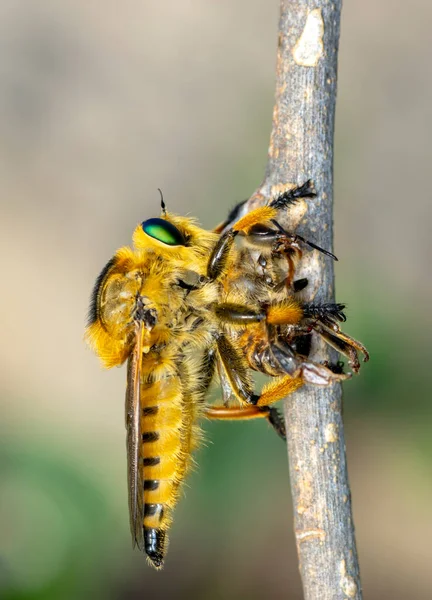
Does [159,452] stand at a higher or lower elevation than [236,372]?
lower

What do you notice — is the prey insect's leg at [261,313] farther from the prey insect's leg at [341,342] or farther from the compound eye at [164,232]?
the compound eye at [164,232]

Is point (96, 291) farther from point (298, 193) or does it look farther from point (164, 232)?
point (298, 193)

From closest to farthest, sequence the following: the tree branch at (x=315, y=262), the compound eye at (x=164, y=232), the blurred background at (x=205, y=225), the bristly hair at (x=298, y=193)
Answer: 1. the tree branch at (x=315, y=262)
2. the bristly hair at (x=298, y=193)
3. the compound eye at (x=164, y=232)
4. the blurred background at (x=205, y=225)

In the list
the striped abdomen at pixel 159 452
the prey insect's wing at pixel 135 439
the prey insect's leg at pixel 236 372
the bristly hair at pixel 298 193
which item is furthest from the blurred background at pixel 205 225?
the bristly hair at pixel 298 193

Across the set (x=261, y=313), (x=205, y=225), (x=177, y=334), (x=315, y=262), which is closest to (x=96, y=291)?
(x=177, y=334)

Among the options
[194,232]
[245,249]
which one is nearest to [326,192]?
[245,249]
